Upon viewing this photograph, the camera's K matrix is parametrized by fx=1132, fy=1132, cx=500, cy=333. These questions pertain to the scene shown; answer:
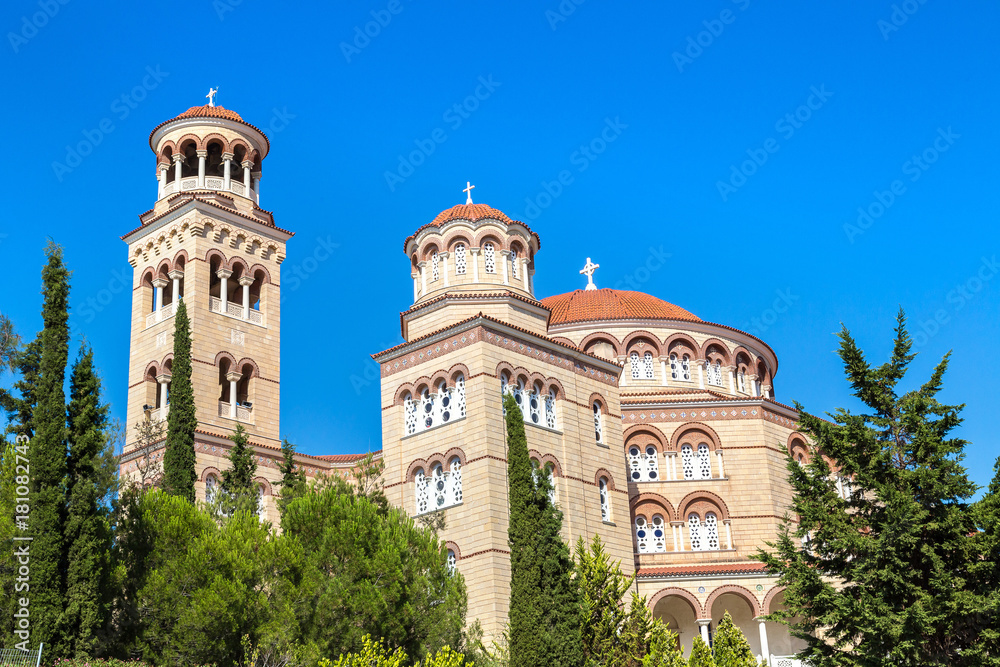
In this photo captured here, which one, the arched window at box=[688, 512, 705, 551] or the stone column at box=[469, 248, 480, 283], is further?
the arched window at box=[688, 512, 705, 551]

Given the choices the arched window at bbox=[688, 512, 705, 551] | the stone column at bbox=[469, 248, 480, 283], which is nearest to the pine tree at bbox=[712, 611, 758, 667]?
the arched window at bbox=[688, 512, 705, 551]

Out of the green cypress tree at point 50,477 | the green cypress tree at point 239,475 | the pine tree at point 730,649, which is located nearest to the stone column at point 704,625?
the pine tree at point 730,649

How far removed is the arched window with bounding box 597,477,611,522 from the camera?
32.8m

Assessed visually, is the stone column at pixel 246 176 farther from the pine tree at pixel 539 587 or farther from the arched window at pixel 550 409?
the pine tree at pixel 539 587

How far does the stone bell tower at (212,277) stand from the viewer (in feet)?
124

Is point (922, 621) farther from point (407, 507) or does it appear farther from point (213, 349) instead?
point (213, 349)

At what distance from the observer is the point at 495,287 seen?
33.5m

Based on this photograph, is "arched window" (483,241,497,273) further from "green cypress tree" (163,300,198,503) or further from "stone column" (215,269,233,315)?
"stone column" (215,269,233,315)

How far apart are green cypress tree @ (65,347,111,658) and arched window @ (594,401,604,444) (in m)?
15.1

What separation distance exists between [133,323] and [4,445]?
15221 millimetres

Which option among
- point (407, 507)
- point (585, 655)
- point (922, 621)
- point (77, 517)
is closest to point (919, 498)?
point (922, 621)

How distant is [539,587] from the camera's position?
78.4ft

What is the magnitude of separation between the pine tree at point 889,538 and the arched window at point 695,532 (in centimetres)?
1440

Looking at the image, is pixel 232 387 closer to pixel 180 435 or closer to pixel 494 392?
pixel 180 435
